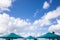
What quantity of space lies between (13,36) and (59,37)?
17.3ft

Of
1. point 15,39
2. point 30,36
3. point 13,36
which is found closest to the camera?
point 13,36

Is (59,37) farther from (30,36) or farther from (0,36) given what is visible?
(0,36)

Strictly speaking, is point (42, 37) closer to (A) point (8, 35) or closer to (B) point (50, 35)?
(B) point (50, 35)

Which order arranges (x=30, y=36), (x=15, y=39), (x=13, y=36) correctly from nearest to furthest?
(x=13, y=36)
(x=15, y=39)
(x=30, y=36)

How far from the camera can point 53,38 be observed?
19.0 meters

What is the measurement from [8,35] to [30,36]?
4.43 meters

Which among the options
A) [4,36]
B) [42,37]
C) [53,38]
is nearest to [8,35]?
[4,36]

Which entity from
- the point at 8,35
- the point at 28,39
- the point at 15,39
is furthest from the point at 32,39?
the point at 8,35

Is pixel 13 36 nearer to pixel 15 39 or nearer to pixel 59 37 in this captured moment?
pixel 15 39

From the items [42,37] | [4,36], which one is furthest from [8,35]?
[42,37]

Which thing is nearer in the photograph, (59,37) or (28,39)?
(59,37)

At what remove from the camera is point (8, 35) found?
18.6 meters

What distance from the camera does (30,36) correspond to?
22.2m

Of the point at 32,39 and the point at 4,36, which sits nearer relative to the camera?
the point at 4,36
